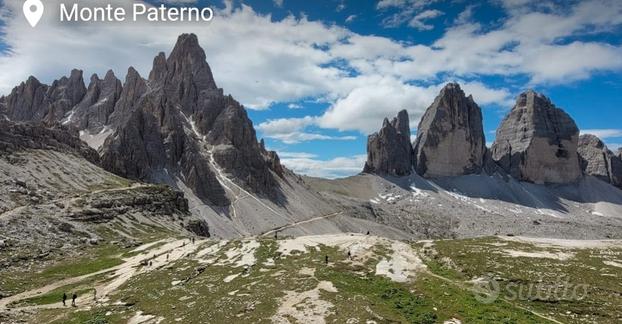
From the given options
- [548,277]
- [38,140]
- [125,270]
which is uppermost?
[38,140]

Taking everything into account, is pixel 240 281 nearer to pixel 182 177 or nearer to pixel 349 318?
pixel 349 318

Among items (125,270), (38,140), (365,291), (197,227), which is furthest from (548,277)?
(38,140)

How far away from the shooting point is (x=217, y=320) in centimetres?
3600

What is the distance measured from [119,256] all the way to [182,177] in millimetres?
117225

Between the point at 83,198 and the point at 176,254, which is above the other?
the point at 83,198

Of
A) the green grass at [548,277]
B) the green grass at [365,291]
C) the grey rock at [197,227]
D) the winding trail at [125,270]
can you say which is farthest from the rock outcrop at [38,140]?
the green grass at [548,277]

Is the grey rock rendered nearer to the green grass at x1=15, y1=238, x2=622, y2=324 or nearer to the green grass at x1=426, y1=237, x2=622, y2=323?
the green grass at x1=15, y1=238, x2=622, y2=324

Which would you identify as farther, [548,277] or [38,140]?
[38,140]

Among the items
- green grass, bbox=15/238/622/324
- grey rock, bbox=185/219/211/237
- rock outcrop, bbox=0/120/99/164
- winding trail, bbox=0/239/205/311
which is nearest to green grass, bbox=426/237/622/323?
green grass, bbox=15/238/622/324

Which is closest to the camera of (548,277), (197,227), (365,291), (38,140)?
(365,291)

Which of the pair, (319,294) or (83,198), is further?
(83,198)

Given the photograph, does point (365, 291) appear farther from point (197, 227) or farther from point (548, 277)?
point (197, 227)

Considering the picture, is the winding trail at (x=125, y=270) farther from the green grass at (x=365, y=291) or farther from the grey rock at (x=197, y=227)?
the grey rock at (x=197, y=227)

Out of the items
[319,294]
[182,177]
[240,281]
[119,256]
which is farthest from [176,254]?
[182,177]
